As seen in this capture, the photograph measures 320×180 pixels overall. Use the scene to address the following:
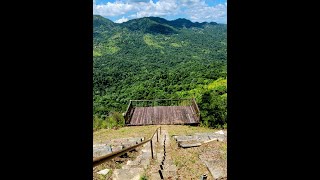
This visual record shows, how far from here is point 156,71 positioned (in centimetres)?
6762

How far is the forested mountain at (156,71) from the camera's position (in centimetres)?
2564

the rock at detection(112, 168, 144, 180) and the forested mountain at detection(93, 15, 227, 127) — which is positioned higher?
the forested mountain at detection(93, 15, 227, 127)

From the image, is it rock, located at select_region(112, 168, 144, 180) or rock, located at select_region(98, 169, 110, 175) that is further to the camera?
rock, located at select_region(98, 169, 110, 175)

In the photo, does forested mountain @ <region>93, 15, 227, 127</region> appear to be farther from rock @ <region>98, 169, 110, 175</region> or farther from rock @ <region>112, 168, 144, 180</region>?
rock @ <region>98, 169, 110, 175</region>

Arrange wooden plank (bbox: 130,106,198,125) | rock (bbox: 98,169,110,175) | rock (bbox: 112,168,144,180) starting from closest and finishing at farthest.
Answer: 1. rock (bbox: 112,168,144,180)
2. rock (bbox: 98,169,110,175)
3. wooden plank (bbox: 130,106,198,125)

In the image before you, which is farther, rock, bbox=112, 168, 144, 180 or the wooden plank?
the wooden plank

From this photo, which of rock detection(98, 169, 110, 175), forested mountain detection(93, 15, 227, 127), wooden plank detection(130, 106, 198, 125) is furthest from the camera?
forested mountain detection(93, 15, 227, 127)

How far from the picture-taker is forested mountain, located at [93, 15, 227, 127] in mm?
25638

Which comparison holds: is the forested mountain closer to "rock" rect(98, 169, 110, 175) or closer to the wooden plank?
the wooden plank

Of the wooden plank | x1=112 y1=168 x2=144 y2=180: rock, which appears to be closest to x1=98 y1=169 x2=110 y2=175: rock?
x1=112 y1=168 x2=144 y2=180: rock

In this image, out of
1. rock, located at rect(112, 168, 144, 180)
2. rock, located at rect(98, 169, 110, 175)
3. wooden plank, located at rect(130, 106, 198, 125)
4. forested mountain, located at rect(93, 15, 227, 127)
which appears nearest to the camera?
rock, located at rect(112, 168, 144, 180)


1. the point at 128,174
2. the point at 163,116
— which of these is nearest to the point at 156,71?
the point at 163,116

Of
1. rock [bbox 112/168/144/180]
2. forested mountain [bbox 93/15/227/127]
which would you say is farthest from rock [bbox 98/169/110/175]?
forested mountain [bbox 93/15/227/127]
